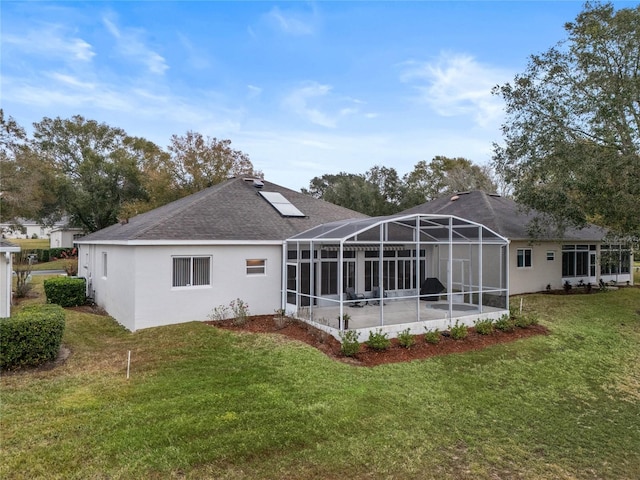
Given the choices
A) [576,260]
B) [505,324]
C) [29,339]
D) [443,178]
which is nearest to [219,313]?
[29,339]

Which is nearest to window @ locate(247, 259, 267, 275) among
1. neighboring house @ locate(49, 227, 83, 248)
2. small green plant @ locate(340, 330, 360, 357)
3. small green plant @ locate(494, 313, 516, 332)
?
small green plant @ locate(340, 330, 360, 357)

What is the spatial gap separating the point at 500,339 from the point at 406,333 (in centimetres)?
332

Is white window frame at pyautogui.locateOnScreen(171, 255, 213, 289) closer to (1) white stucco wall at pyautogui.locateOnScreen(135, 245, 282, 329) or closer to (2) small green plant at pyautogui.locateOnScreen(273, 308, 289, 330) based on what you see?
(1) white stucco wall at pyautogui.locateOnScreen(135, 245, 282, 329)

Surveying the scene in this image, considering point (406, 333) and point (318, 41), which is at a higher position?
point (318, 41)

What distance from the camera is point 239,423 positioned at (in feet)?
19.7

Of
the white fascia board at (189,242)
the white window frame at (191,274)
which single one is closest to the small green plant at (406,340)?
the white fascia board at (189,242)

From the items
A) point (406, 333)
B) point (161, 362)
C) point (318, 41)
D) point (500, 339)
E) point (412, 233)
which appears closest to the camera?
point (161, 362)

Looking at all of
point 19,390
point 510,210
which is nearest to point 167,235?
point 19,390

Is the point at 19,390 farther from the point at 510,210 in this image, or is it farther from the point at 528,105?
the point at 510,210

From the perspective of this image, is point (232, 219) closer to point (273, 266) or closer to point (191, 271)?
point (273, 266)

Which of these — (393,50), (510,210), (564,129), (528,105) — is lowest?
(510,210)

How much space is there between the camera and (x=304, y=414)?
21.0 feet

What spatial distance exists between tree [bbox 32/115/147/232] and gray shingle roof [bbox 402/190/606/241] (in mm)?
27774

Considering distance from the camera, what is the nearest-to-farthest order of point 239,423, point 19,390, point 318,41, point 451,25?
1. point 239,423
2. point 19,390
3. point 451,25
4. point 318,41
